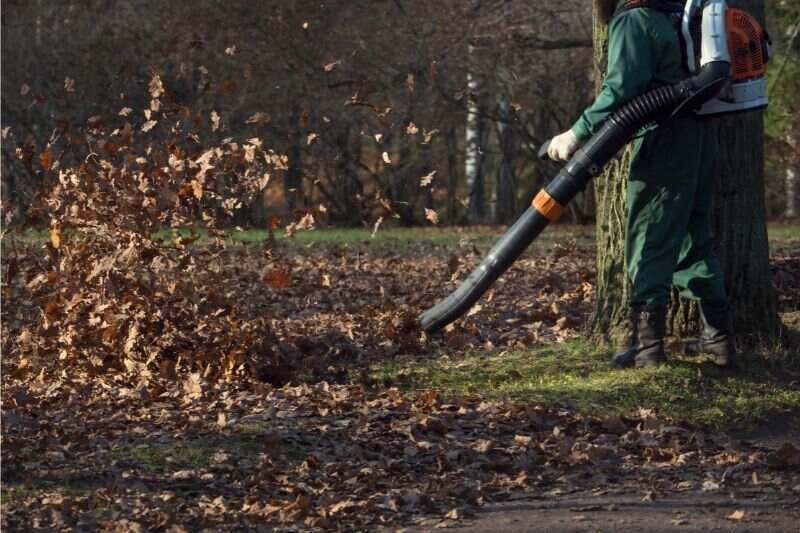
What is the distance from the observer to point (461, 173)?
98.4 feet

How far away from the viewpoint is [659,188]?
286 inches

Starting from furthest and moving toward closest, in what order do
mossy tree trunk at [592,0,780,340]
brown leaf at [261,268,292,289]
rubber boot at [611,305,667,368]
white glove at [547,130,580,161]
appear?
1. brown leaf at [261,268,292,289]
2. mossy tree trunk at [592,0,780,340]
3. rubber boot at [611,305,667,368]
4. white glove at [547,130,580,161]

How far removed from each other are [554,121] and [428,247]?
830cm

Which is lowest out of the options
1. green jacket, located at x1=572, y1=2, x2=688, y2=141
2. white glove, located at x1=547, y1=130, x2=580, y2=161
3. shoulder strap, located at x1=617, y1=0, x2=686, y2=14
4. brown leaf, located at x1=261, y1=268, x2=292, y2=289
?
brown leaf, located at x1=261, y1=268, x2=292, y2=289

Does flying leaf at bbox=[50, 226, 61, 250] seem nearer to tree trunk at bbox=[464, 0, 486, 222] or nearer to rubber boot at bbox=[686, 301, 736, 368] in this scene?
rubber boot at bbox=[686, 301, 736, 368]

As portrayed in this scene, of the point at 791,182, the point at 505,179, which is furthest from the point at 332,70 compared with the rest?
the point at 791,182

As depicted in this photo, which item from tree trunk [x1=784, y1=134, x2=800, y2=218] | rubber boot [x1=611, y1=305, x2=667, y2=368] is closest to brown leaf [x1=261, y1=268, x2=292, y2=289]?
rubber boot [x1=611, y1=305, x2=667, y2=368]

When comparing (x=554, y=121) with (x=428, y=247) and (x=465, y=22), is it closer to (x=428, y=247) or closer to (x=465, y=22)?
(x=465, y=22)

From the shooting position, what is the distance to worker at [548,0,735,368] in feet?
23.2

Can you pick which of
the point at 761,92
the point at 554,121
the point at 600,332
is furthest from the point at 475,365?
the point at 554,121

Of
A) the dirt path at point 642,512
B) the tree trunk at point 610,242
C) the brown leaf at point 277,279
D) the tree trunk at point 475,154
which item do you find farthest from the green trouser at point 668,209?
the tree trunk at point 475,154

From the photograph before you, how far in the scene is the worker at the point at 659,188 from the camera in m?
7.06

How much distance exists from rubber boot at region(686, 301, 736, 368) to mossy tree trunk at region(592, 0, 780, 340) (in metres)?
0.40

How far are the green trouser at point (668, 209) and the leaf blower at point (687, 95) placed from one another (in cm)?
17
